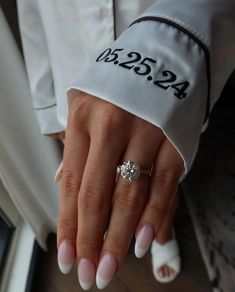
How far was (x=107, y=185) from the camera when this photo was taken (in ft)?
1.10

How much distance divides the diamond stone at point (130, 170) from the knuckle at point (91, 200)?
32 mm

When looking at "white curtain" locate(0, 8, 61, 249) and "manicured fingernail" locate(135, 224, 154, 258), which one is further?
"white curtain" locate(0, 8, 61, 249)

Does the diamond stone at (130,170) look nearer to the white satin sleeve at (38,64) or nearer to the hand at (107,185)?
the hand at (107,185)

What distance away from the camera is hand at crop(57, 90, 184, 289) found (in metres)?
0.32

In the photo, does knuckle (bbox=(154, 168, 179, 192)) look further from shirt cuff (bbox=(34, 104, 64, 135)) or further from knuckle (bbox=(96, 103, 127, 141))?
shirt cuff (bbox=(34, 104, 64, 135))

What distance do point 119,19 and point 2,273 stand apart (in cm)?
75

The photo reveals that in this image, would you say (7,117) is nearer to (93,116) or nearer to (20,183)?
(20,183)

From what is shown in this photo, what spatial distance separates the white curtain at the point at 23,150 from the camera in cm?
67

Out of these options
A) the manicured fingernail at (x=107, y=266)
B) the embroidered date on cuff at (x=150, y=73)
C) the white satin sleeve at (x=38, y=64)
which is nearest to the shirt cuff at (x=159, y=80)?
the embroidered date on cuff at (x=150, y=73)

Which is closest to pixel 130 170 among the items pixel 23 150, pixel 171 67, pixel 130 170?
pixel 130 170

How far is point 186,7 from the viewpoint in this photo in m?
0.37

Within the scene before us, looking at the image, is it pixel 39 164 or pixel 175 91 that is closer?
pixel 175 91

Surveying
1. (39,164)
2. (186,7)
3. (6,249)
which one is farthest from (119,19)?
(6,249)

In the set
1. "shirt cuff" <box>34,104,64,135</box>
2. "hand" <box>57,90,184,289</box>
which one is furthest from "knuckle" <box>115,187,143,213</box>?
"shirt cuff" <box>34,104,64,135</box>
